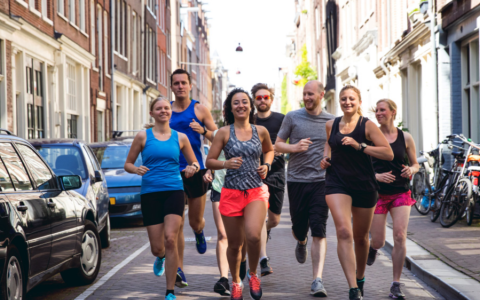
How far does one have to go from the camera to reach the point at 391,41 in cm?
2425

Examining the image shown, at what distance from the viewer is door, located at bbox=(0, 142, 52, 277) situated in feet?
17.4

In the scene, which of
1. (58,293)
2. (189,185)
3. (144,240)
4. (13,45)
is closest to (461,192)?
(144,240)

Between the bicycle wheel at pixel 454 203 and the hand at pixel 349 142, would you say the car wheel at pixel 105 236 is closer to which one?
the hand at pixel 349 142

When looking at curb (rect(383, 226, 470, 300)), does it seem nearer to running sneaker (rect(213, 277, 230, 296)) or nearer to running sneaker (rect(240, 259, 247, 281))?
running sneaker (rect(240, 259, 247, 281))

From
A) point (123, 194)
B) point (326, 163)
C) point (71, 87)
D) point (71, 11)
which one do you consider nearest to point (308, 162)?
point (326, 163)

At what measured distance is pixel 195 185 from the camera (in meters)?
6.69

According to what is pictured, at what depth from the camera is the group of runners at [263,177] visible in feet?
19.3

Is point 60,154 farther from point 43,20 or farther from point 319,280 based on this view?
point 43,20

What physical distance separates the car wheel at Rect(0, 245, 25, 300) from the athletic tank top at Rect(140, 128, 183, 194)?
1.32 m

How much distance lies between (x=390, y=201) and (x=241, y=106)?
5.48 ft

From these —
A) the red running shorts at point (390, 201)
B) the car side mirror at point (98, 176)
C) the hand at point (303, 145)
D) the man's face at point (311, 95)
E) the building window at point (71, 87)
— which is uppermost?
the building window at point (71, 87)

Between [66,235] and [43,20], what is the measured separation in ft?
48.5

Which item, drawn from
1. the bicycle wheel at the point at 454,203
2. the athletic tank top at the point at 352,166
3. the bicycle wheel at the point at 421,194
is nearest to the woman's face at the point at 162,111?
the athletic tank top at the point at 352,166

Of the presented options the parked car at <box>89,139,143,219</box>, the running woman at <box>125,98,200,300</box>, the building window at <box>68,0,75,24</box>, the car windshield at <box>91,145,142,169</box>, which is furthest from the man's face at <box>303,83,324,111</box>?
the building window at <box>68,0,75,24</box>
